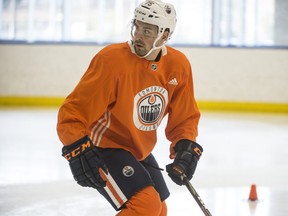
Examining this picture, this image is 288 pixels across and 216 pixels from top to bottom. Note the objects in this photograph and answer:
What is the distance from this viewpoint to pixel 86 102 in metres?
2.89

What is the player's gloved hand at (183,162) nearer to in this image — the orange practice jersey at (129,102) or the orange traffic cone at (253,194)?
the orange practice jersey at (129,102)

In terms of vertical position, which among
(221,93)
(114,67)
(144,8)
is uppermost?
(144,8)

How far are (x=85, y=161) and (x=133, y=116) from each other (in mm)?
372

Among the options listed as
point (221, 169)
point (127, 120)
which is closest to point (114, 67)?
point (127, 120)

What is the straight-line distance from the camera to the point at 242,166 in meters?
5.96

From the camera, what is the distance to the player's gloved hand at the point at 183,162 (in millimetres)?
3068

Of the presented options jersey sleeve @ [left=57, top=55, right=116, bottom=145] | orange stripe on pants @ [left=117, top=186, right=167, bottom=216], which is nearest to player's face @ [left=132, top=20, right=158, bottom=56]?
jersey sleeve @ [left=57, top=55, right=116, bottom=145]

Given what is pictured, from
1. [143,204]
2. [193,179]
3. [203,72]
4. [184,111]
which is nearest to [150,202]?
[143,204]

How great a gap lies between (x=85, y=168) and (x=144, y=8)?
2.21 feet

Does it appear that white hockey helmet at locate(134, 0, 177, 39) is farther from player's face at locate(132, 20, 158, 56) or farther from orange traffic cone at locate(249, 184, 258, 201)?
orange traffic cone at locate(249, 184, 258, 201)

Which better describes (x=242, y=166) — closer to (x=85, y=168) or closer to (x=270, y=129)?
(x=270, y=129)

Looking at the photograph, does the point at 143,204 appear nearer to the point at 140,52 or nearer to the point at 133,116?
the point at 133,116

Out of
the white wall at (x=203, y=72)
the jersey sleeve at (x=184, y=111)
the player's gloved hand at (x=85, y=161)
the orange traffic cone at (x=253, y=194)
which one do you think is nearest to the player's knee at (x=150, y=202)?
the player's gloved hand at (x=85, y=161)

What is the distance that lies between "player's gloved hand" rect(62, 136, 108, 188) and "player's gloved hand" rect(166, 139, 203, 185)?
0.38 m
